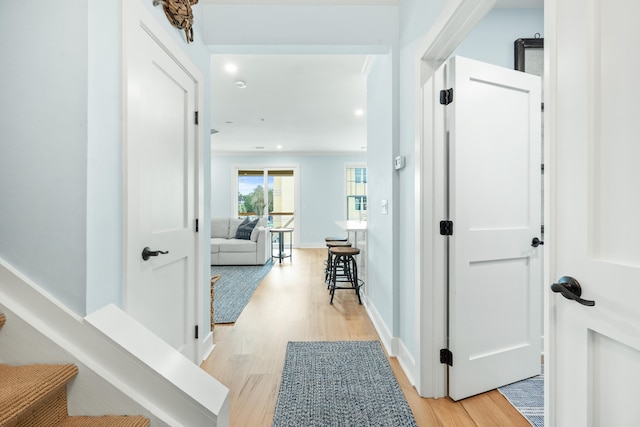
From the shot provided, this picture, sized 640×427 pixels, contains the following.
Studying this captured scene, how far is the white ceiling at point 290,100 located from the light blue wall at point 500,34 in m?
1.21

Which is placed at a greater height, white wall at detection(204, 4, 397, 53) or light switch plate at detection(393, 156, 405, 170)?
white wall at detection(204, 4, 397, 53)

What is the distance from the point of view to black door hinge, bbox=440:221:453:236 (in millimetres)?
1727

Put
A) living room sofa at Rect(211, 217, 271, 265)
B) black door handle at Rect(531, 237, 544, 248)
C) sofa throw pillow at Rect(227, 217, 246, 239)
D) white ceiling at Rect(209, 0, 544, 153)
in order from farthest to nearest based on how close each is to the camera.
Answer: sofa throw pillow at Rect(227, 217, 246, 239) < living room sofa at Rect(211, 217, 271, 265) < white ceiling at Rect(209, 0, 544, 153) < black door handle at Rect(531, 237, 544, 248)

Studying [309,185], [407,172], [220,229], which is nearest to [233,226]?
[220,229]

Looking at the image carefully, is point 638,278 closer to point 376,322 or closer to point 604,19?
point 604,19

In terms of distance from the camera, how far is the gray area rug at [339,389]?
1.60 meters

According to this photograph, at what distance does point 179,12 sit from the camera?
1684mm

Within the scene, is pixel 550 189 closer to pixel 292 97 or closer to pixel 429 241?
pixel 429 241

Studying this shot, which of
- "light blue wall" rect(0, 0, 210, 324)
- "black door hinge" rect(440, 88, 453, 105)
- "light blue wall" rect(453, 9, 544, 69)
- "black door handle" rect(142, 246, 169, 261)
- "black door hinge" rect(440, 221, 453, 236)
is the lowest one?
"black door handle" rect(142, 246, 169, 261)

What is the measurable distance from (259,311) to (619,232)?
10.0 feet

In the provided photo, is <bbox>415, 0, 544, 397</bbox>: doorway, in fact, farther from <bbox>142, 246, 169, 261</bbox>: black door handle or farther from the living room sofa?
the living room sofa

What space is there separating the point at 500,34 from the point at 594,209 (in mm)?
2072

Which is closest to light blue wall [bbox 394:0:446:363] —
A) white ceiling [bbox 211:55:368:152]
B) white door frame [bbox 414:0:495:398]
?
white door frame [bbox 414:0:495:398]

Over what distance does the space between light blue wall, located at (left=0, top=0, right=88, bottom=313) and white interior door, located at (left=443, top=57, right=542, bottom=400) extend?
170 cm
